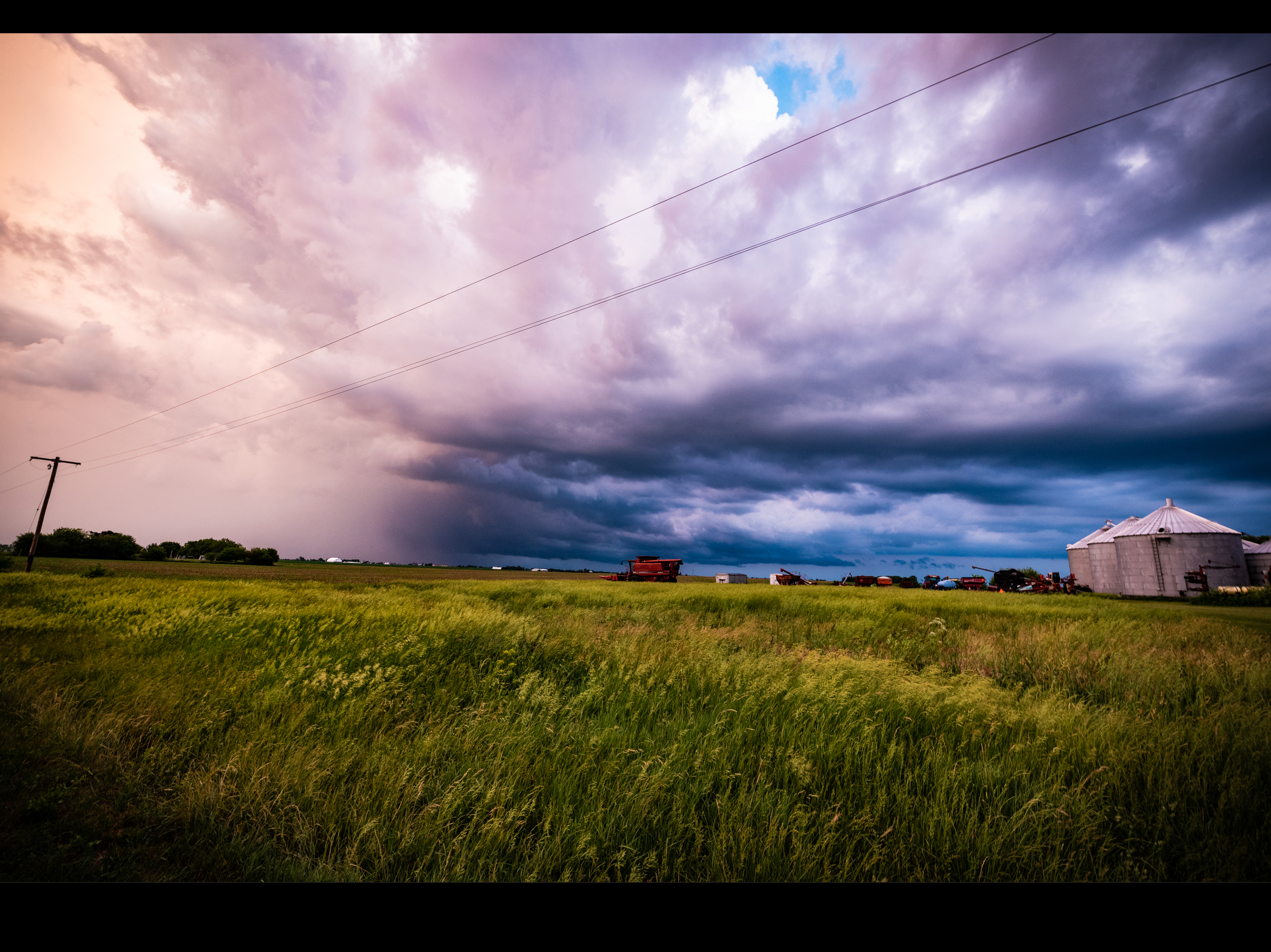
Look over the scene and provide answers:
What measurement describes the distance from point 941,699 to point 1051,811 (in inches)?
89.1

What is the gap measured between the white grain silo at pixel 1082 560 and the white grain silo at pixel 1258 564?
284 inches

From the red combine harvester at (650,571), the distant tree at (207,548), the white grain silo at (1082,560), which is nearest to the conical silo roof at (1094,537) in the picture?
the white grain silo at (1082,560)

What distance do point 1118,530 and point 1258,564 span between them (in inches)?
271

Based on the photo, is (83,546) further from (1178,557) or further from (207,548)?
(1178,557)

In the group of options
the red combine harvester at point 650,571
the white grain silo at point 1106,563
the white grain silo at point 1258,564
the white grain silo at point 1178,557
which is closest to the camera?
the white grain silo at point 1178,557

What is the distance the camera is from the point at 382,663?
6.96 m

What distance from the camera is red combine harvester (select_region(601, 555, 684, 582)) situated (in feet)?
143

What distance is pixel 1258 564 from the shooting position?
2575 cm

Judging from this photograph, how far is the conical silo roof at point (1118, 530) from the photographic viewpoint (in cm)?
3125

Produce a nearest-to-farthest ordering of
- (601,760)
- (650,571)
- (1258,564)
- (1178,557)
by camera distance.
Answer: (601,760) < (1178,557) < (1258,564) < (650,571)

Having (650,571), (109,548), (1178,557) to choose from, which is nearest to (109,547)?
(109,548)

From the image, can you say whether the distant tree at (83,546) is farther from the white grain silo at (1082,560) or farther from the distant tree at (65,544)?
the white grain silo at (1082,560)
